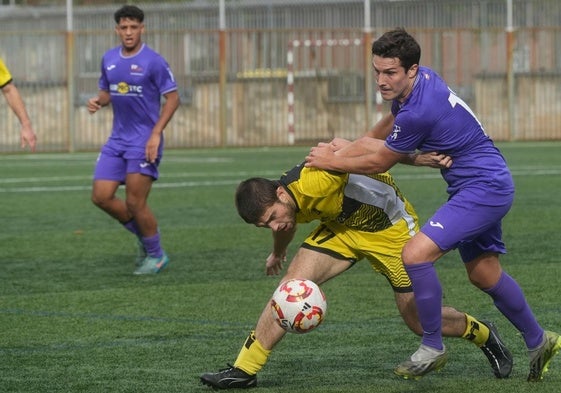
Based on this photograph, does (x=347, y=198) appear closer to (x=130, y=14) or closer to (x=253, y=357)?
(x=253, y=357)

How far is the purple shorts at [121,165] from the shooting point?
11875 millimetres

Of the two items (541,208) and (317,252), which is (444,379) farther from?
(541,208)

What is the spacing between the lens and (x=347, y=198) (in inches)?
281

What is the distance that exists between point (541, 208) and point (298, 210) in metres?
9.67

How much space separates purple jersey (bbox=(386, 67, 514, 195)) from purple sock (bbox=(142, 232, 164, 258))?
5.18 meters

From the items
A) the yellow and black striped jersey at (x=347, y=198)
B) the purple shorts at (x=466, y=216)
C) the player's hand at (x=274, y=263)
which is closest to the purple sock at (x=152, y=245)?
the player's hand at (x=274, y=263)

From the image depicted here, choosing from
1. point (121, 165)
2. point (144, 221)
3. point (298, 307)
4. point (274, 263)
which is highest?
point (121, 165)

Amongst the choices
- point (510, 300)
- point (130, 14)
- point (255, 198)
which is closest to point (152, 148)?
point (130, 14)

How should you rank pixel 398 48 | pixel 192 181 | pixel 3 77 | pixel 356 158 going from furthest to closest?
1. pixel 192 181
2. pixel 3 77
3. pixel 356 158
4. pixel 398 48

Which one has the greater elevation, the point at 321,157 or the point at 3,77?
the point at 3,77

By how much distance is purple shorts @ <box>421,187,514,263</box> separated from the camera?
6.77 metres

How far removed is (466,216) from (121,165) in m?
5.72

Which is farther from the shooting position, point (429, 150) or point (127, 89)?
point (127, 89)

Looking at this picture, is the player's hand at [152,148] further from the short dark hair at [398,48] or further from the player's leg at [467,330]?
the short dark hair at [398,48]
